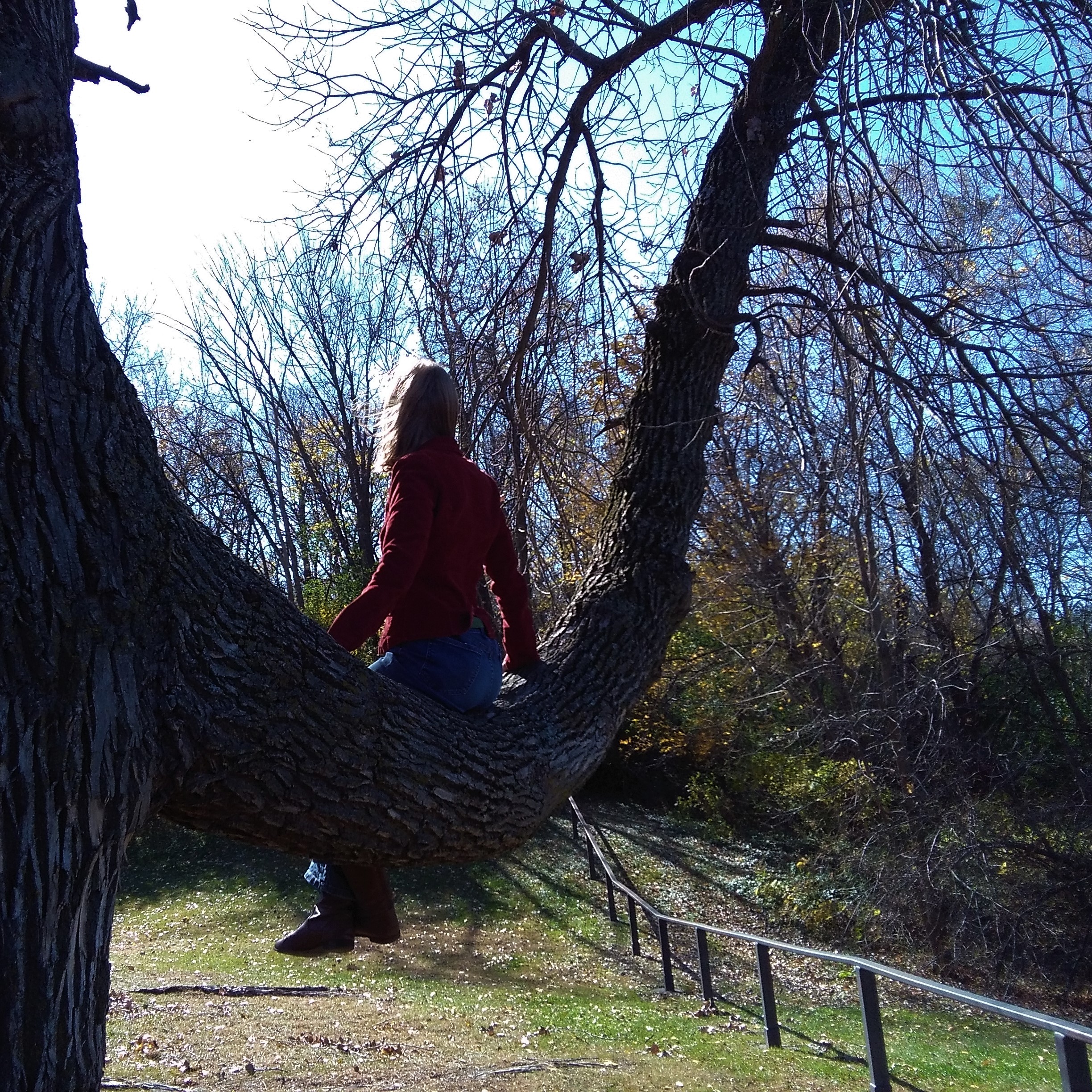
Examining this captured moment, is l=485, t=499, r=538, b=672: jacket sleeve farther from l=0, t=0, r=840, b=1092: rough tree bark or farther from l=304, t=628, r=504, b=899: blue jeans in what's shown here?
l=0, t=0, r=840, b=1092: rough tree bark

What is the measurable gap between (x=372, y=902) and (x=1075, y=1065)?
2534mm

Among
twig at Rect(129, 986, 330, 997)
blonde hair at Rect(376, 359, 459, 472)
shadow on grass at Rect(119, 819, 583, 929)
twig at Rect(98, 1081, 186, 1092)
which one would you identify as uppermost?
blonde hair at Rect(376, 359, 459, 472)

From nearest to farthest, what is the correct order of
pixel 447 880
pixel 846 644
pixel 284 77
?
pixel 284 77, pixel 846 644, pixel 447 880

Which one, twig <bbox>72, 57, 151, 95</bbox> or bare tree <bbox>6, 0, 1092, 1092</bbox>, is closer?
bare tree <bbox>6, 0, 1092, 1092</bbox>

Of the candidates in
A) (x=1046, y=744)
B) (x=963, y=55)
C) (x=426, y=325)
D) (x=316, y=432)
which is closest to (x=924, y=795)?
(x=1046, y=744)

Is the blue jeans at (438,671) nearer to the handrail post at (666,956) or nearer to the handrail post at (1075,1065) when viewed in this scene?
the handrail post at (1075,1065)

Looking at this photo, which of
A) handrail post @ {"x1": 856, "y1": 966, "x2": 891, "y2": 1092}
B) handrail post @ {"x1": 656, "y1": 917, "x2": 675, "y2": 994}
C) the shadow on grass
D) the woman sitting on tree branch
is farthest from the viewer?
the shadow on grass

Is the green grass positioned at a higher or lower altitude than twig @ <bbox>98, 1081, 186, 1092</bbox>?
lower

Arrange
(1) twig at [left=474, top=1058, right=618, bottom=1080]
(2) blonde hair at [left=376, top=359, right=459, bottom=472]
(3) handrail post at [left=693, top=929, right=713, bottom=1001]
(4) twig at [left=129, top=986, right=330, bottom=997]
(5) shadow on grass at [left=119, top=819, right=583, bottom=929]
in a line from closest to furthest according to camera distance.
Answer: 1. (2) blonde hair at [left=376, top=359, right=459, bottom=472]
2. (1) twig at [left=474, top=1058, right=618, bottom=1080]
3. (3) handrail post at [left=693, top=929, right=713, bottom=1001]
4. (4) twig at [left=129, top=986, right=330, bottom=997]
5. (5) shadow on grass at [left=119, top=819, right=583, bottom=929]

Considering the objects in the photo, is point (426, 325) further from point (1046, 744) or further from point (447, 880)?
point (447, 880)

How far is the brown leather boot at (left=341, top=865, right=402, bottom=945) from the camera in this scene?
10.5 ft

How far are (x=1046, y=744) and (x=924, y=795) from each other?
1.41 m

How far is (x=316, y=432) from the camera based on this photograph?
23781mm

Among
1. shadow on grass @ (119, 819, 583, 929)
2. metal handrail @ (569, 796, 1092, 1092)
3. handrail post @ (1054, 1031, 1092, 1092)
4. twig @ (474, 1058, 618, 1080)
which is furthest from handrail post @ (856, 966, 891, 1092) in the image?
shadow on grass @ (119, 819, 583, 929)
